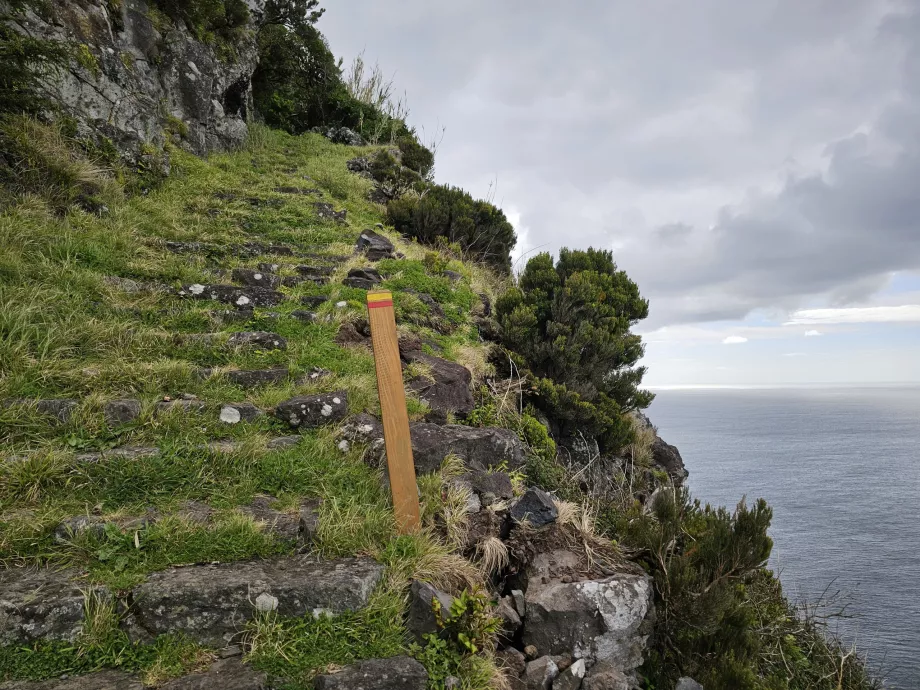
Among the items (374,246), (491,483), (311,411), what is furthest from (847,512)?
(311,411)

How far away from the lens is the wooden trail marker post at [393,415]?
3.10 m

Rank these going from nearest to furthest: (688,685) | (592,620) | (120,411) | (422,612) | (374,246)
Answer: (422,612), (688,685), (592,620), (120,411), (374,246)

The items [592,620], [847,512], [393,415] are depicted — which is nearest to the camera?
[592,620]

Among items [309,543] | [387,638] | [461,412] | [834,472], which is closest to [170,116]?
[461,412]

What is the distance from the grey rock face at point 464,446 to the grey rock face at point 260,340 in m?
2.07

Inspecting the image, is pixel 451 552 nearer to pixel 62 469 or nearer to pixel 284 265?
pixel 62 469

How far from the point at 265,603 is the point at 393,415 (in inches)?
→ 49.3

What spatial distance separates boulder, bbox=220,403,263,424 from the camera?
3951 millimetres

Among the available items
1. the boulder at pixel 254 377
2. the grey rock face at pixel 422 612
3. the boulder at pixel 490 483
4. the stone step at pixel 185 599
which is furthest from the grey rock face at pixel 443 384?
the stone step at pixel 185 599

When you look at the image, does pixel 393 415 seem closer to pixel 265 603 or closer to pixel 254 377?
pixel 265 603

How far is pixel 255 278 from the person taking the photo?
6840mm

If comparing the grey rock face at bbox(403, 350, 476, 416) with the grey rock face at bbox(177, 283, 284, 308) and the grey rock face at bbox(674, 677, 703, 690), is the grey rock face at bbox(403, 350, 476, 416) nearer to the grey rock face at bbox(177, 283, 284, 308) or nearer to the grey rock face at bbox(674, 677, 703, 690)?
the grey rock face at bbox(177, 283, 284, 308)

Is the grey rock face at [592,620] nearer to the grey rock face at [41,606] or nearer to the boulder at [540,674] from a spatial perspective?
the boulder at [540,674]

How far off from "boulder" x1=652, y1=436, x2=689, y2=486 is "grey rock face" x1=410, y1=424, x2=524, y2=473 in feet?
12.6
